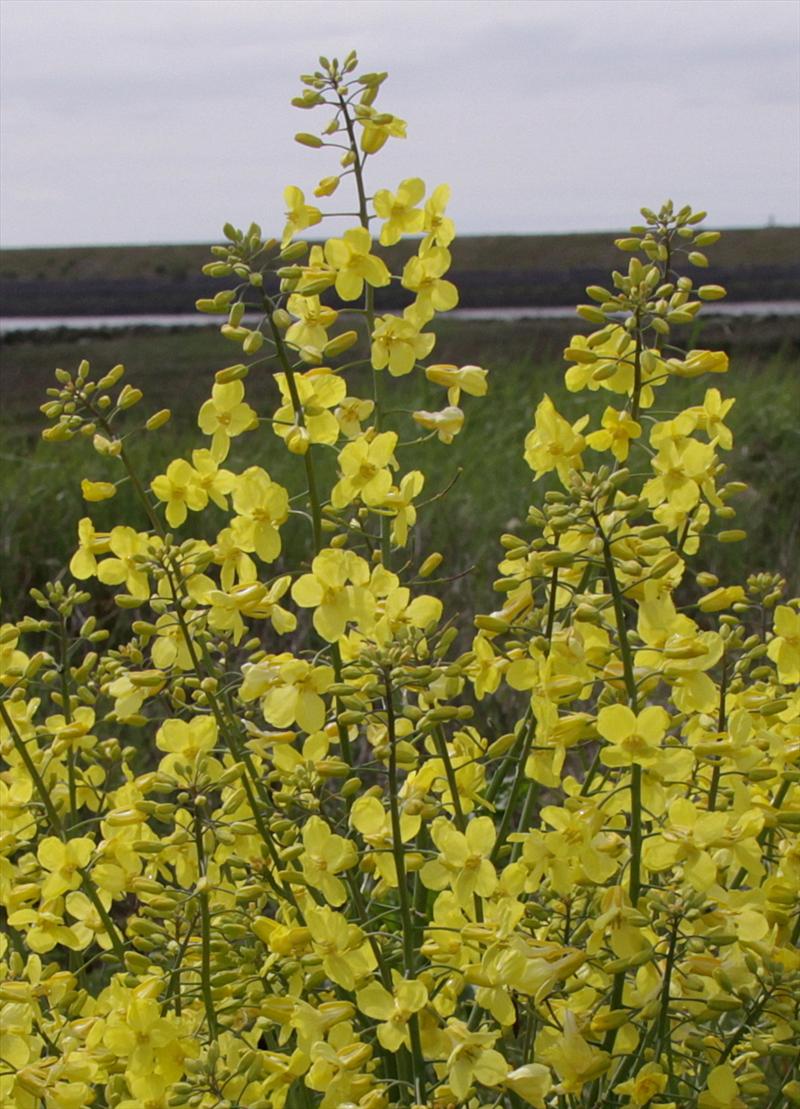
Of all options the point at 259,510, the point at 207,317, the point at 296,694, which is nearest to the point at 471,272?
the point at 207,317

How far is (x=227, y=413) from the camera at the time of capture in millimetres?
1835

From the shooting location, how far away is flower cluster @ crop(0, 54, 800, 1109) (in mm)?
1543

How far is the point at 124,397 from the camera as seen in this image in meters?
1.88

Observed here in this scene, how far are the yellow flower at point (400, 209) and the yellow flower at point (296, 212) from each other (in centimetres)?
10

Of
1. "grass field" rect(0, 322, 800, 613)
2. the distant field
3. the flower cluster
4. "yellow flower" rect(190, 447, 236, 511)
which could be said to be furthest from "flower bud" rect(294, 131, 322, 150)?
the distant field

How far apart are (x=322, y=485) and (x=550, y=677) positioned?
4292 millimetres

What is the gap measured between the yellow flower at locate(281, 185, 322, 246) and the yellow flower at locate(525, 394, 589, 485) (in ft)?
1.47

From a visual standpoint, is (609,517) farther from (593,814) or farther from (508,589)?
(593,814)

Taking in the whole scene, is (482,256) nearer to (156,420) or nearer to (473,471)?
(473,471)

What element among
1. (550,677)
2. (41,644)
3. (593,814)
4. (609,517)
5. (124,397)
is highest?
(124,397)

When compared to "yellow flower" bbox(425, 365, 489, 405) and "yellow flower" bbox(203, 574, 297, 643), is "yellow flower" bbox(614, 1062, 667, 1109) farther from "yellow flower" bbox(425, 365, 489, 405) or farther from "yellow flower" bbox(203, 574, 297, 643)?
"yellow flower" bbox(425, 365, 489, 405)

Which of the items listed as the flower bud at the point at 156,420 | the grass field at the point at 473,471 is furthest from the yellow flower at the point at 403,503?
the grass field at the point at 473,471

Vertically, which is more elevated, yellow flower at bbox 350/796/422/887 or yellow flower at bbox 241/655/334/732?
yellow flower at bbox 241/655/334/732

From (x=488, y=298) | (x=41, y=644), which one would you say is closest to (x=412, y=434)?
(x=41, y=644)
